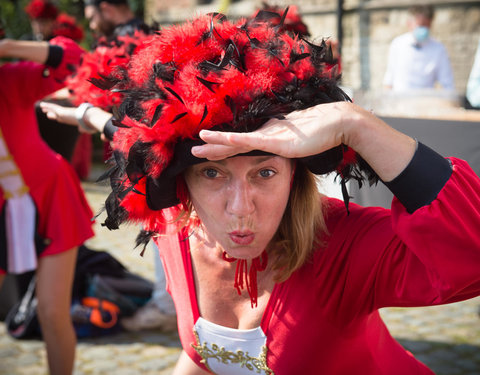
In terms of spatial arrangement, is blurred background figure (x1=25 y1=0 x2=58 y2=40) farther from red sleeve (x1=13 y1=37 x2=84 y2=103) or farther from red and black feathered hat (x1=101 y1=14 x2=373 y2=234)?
red and black feathered hat (x1=101 y1=14 x2=373 y2=234)

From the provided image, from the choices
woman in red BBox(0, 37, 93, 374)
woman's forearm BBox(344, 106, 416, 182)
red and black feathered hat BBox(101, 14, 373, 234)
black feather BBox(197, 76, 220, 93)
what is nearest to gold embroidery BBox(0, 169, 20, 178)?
woman in red BBox(0, 37, 93, 374)

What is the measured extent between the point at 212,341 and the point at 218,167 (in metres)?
0.69

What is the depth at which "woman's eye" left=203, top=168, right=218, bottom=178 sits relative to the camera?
1.63m

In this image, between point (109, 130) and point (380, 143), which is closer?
point (380, 143)

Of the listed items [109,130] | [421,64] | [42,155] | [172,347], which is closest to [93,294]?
[172,347]

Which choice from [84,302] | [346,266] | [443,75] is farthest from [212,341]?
[443,75]

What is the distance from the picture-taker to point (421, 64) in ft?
24.4

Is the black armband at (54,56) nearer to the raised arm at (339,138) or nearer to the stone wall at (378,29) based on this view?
the raised arm at (339,138)

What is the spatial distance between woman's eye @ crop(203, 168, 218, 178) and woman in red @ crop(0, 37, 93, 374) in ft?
6.18

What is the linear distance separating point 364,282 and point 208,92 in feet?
2.32

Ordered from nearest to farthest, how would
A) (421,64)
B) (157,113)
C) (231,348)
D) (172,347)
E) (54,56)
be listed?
1. (157,113)
2. (231,348)
3. (54,56)
4. (172,347)
5. (421,64)

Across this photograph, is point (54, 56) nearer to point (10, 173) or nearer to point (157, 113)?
point (10, 173)

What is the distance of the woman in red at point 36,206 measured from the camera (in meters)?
3.20

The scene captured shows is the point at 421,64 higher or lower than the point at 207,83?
lower
